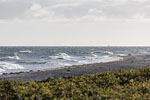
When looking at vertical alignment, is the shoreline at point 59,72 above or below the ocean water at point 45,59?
above

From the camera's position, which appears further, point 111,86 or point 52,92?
point 111,86

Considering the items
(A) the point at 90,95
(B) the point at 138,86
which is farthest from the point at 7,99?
(B) the point at 138,86

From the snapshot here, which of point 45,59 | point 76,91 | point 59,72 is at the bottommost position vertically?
point 45,59

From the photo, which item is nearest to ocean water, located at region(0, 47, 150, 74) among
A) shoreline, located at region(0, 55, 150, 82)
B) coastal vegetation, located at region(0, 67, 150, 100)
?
shoreline, located at region(0, 55, 150, 82)

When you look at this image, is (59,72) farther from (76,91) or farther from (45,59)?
(45,59)

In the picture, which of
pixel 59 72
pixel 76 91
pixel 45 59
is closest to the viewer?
pixel 76 91

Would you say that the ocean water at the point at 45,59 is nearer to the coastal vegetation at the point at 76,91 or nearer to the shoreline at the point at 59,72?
the shoreline at the point at 59,72

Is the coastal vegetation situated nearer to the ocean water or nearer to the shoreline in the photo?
the shoreline

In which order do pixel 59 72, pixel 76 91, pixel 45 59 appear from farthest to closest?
pixel 45 59, pixel 59 72, pixel 76 91

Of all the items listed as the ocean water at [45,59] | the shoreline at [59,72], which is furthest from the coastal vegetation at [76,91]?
the ocean water at [45,59]

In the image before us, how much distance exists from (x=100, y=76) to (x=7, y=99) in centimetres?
544

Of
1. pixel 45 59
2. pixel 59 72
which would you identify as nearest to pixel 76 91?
pixel 59 72

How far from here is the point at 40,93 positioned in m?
10.1

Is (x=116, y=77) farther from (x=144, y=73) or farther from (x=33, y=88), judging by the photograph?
(x=33, y=88)
